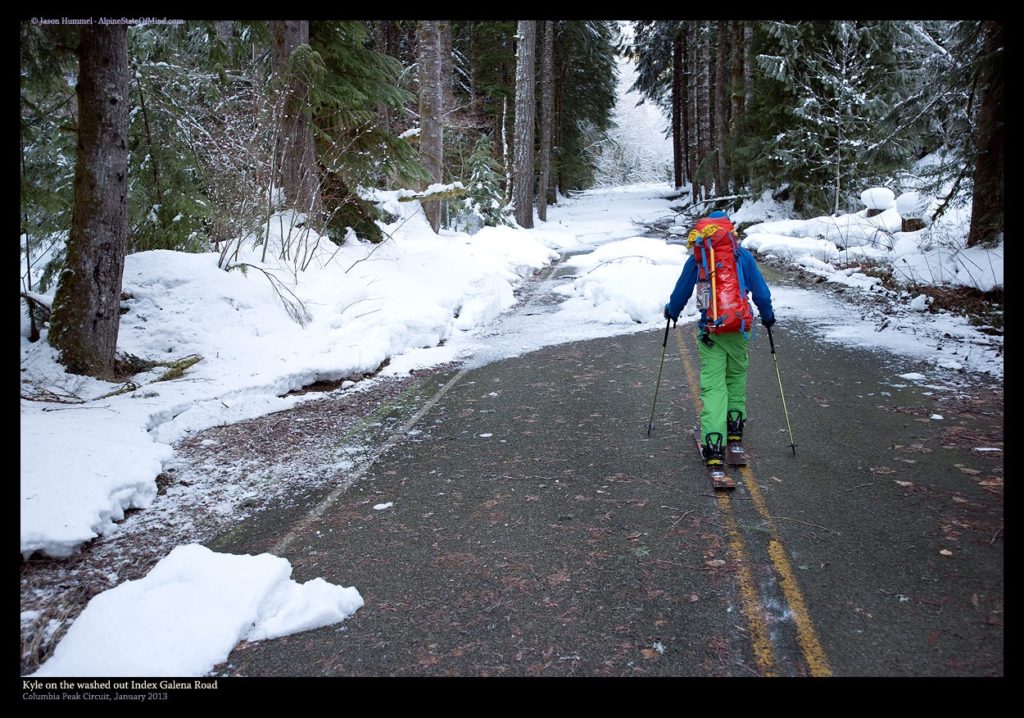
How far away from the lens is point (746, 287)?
5.43 metres

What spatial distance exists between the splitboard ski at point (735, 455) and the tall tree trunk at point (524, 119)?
76.3 feet

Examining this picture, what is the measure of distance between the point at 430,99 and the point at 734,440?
15.5 metres

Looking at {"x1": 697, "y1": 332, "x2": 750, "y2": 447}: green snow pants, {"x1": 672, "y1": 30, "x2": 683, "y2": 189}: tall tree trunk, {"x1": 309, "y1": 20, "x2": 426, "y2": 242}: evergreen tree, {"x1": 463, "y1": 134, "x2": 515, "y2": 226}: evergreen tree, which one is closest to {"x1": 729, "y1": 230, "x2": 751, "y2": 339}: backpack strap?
{"x1": 697, "y1": 332, "x2": 750, "y2": 447}: green snow pants

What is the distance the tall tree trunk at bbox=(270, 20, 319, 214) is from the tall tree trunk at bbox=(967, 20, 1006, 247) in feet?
36.6

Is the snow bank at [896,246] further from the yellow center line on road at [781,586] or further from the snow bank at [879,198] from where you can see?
the yellow center line on road at [781,586]

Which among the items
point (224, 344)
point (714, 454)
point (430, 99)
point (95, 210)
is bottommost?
point (714, 454)

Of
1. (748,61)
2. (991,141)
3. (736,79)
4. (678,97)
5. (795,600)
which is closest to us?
(795,600)

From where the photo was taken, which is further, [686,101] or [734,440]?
[686,101]

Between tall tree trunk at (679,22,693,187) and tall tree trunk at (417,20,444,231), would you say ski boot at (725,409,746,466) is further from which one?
tall tree trunk at (679,22,693,187)

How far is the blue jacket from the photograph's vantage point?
5.46m

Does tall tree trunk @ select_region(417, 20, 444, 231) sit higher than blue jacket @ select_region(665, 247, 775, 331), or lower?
higher

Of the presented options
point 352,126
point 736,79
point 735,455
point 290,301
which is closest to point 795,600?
point 735,455

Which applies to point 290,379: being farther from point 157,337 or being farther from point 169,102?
point 169,102

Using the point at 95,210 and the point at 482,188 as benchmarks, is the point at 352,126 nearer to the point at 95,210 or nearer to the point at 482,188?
the point at 95,210
